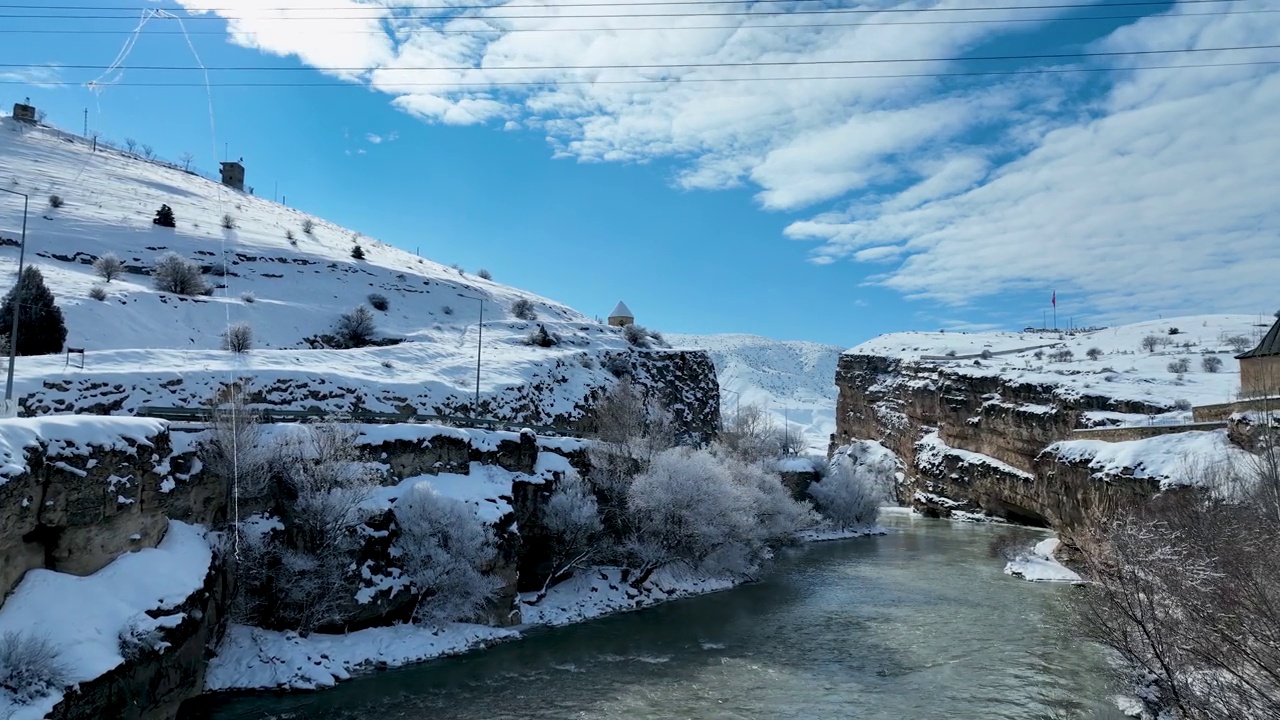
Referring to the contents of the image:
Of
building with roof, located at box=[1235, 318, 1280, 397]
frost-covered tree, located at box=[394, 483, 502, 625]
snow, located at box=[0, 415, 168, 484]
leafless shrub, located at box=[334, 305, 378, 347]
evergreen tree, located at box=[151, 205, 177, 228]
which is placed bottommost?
frost-covered tree, located at box=[394, 483, 502, 625]

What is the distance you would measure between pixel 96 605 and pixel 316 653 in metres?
7.59

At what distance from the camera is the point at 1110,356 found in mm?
86312

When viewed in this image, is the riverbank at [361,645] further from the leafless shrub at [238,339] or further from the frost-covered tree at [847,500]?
the frost-covered tree at [847,500]

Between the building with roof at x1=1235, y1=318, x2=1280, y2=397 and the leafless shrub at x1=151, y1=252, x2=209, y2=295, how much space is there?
65778mm

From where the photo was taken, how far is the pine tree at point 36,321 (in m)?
33.0

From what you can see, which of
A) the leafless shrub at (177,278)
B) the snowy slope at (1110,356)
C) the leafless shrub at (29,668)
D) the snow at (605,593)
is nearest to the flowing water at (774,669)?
the snow at (605,593)

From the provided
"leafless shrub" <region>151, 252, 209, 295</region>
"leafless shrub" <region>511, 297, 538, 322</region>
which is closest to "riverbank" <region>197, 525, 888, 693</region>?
"leafless shrub" <region>151, 252, 209, 295</region>

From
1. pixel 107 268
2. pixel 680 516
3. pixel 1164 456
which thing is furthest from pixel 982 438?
pixel 107 268

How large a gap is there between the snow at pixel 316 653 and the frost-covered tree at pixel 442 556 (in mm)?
A: 808

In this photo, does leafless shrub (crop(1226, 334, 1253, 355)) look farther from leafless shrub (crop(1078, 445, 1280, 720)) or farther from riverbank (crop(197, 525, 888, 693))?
riverbank (crop(197, 525, 888, 693))

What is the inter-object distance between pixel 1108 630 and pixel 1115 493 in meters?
24.1

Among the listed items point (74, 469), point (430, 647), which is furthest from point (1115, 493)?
point (74, 469)

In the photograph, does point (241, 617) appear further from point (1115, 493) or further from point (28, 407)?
point (1115, 493)

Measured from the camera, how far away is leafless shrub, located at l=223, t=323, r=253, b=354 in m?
41.2
